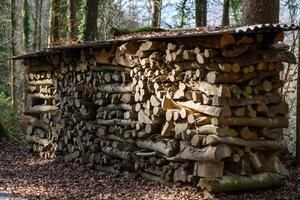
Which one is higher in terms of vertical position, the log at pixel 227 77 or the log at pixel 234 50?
the log at pixel 234 50

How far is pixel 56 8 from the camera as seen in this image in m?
19.0

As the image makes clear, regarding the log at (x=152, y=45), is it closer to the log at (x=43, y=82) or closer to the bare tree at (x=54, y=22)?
the log at (x=43, y=82)

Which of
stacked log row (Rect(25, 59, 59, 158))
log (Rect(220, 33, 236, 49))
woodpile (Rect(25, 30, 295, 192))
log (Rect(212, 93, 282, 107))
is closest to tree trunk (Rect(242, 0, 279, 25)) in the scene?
woodpile (Rect(25, 30, 295, 192))

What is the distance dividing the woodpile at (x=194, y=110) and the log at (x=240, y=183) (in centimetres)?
2

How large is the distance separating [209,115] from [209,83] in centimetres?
48

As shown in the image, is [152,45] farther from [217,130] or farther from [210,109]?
[217,130]

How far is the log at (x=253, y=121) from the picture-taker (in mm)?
7445

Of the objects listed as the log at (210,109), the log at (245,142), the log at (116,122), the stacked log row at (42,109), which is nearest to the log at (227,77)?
the log at (210,109)

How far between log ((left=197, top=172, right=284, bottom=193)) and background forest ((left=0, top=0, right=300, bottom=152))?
471 centimetres

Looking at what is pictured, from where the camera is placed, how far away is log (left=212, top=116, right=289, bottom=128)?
7.45m

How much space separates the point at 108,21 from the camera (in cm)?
2509

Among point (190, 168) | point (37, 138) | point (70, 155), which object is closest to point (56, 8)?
point (37, 138)

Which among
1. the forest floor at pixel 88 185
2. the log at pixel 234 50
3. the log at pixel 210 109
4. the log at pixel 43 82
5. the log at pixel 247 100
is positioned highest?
the log at pixel 234 50

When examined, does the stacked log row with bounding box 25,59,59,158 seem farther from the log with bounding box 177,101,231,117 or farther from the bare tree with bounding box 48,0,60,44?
the bare tree with bounding box 48,0,60,44
